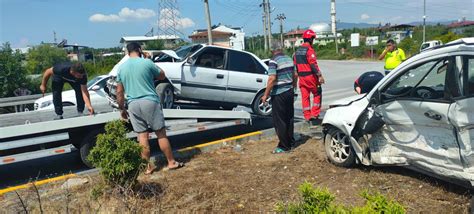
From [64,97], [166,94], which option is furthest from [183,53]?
[64,97]

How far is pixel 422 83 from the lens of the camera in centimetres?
436

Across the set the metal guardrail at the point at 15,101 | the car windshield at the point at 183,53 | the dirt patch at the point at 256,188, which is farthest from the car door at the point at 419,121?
the metal guardrail at the point at 15,101

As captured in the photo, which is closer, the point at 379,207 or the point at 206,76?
the point at 379,207

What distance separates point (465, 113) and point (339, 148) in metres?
1.88

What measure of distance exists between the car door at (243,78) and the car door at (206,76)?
0.51ft

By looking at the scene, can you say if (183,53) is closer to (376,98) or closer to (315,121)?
(315,121)

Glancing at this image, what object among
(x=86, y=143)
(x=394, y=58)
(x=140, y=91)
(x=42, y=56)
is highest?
(x=42, y=56)

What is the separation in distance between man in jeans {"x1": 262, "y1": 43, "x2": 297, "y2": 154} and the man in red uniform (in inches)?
41.5

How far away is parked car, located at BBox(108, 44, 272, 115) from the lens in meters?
7.38

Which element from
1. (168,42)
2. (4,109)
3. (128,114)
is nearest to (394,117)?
(128,114)

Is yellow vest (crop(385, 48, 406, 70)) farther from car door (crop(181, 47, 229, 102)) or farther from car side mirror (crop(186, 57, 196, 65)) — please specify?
car side mirror (crop(186, 57, 196, 65))

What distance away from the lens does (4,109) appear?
8.62 meters

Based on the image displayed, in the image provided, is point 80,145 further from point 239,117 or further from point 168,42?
point 168,42

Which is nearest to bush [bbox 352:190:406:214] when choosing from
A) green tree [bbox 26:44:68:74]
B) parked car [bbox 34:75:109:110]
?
parked car [bbox 34:75:109:110]
